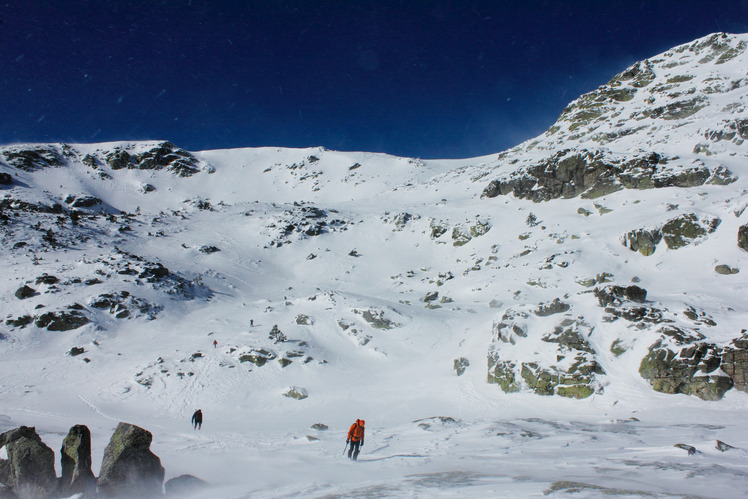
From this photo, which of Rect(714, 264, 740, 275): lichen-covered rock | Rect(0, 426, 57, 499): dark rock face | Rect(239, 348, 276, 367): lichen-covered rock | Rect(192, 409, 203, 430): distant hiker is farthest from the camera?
Rect(714, 264, 740, 275): lichen-covered rock

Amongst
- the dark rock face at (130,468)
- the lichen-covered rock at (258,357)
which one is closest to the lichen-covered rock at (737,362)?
the dark rock face at (130,468)

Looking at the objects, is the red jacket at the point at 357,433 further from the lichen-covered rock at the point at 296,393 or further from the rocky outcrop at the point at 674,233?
the rocky outcrop at the point at 674,233

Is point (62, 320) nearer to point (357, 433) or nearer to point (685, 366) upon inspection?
point (357, 433)

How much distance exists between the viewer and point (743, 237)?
2922cm

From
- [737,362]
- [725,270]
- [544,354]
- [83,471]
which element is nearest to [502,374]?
[544,354]

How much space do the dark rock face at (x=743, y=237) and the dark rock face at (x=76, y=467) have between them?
4020 centimetres

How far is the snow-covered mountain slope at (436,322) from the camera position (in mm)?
12086

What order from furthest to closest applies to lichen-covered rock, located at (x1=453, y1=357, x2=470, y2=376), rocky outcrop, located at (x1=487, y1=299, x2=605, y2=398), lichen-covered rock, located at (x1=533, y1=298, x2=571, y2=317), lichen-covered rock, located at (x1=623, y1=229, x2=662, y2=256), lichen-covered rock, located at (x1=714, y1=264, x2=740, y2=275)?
lichen-covered rock, located at (x1=623, y1=229, x2=662, y2=256), lichen-covered rock, located at (x1=714, y1=264, x2=740, y2=275), lichen-covered rock, located at (x1=453, y1=357, x2=470, y2=376), lichen-covered rock, located at (x1=533, y1=298, x2=571, y2=317), rocky outcrop, located at (x1=487, y1=299, x2=605, y2=398)

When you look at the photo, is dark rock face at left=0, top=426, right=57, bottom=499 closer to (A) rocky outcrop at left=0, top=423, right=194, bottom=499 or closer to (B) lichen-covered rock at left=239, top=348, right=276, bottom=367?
(A) rocky outcrop at left=0, top=423, right=194, bottom=499

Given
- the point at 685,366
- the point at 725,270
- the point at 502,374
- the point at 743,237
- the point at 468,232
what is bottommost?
the point at 502,374

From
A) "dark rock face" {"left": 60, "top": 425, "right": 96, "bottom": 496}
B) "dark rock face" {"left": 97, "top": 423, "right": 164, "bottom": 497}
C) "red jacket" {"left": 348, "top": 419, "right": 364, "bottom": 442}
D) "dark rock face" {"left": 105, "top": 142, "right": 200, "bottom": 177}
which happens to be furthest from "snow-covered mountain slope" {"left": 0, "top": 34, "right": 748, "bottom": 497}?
"dark rock face" {"left": 105, "top": 142, "right": 200, "bottom": 177}

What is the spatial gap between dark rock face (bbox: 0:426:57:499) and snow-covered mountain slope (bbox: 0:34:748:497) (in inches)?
119

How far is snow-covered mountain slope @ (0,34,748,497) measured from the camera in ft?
39.7

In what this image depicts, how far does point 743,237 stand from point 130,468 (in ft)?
130
